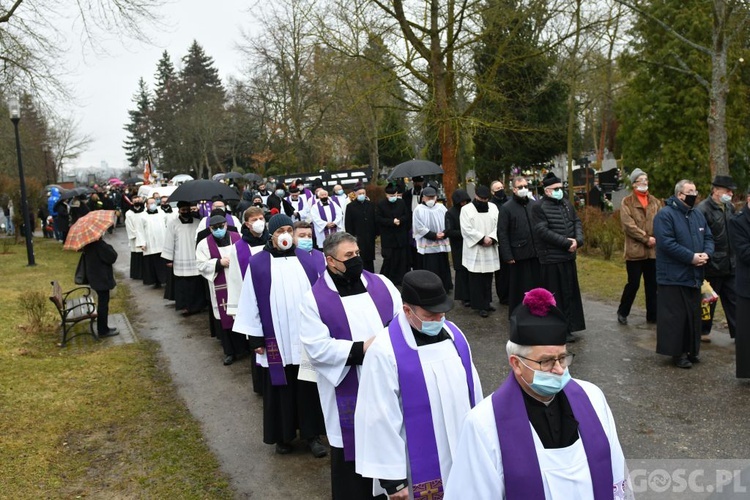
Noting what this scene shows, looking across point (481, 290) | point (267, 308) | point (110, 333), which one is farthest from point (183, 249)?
point (267, 308)

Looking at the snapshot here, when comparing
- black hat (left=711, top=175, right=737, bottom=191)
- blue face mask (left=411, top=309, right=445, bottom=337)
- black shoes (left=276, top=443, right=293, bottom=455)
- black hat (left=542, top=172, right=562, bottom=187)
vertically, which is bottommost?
black shoes (left=276, top=443, right=293, bottom=455)

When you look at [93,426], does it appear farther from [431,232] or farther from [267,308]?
[431,232]

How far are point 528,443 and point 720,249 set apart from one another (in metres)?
6.88

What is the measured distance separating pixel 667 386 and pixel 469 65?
1343 centimetres

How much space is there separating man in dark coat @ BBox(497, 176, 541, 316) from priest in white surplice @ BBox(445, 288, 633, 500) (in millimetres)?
6794

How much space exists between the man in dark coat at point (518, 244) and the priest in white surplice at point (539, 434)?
22.3ft

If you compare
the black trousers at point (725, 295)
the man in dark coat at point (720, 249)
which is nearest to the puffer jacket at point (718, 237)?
the man in dark coat at point (720, 249)

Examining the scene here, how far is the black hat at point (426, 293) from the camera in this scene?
348 cm

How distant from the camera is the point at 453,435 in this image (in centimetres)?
357

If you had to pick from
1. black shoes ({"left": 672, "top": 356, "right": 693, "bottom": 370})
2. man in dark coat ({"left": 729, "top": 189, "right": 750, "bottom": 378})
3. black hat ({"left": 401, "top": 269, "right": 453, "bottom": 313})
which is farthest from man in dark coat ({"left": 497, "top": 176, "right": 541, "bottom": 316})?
black hat ({"left": 401, "top": 269, "right": 453, "bottom": 313})

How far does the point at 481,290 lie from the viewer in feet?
34.5

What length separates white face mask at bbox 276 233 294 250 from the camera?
5809mm

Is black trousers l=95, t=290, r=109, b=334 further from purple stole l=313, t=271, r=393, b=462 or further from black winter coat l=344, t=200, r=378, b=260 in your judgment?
purple stole l=313, t=271, r=393, b=462

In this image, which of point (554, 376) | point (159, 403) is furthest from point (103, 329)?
point (554, 376)
